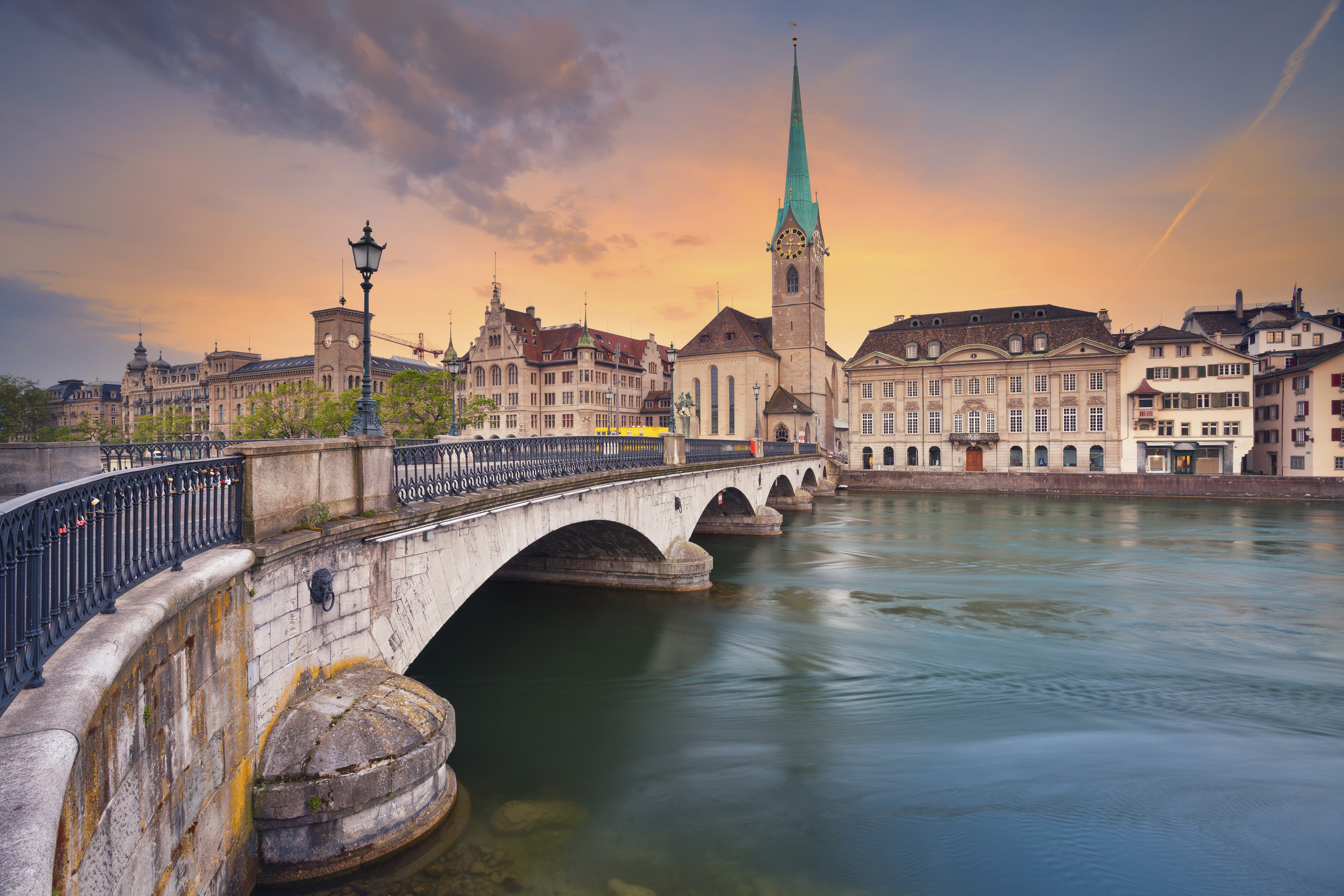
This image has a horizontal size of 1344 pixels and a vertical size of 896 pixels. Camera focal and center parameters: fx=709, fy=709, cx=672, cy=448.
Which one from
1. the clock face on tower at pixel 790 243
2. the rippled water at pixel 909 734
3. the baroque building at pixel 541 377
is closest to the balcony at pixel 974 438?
the clock face on tower at pixel 790 243

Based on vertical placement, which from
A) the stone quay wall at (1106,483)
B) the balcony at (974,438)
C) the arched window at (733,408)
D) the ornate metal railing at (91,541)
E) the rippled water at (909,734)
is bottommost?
the rippled water at (909,734)

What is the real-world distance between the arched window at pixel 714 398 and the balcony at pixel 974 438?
890 inches

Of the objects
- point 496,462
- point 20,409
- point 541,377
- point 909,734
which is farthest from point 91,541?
point 541,377

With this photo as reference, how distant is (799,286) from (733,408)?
49.8 feet

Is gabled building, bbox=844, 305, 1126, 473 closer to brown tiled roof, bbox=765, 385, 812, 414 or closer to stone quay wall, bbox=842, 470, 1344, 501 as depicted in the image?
stone quay wall, bbox=842, 470, 1344, 501

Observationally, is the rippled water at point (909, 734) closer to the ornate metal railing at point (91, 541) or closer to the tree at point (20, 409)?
the ornate metal railing at point (91, 541)

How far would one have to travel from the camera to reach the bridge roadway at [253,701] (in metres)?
3.49

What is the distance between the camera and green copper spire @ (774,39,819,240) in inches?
3012

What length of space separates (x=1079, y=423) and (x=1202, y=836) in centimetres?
6011

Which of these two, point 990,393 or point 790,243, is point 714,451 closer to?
point 990,393

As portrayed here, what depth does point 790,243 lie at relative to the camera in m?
75.9

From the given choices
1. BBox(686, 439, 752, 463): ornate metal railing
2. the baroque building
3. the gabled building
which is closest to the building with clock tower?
the gabled building

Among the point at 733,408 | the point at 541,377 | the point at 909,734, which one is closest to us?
the point at 909,734

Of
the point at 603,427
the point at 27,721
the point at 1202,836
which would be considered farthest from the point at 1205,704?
the point at 603,427
